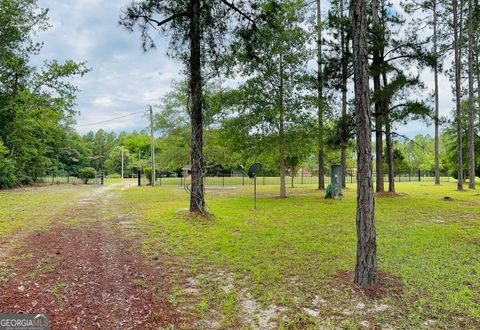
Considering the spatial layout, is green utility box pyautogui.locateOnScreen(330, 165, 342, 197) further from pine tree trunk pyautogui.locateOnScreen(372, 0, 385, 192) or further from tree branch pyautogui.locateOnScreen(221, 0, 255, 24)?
tree branch pyautogui.locateOnScreen(221, 0, 255, 24)

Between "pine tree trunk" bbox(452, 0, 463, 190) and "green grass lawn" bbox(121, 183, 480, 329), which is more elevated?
"pine tree trunk" bbox(452, 0, 463, 190)

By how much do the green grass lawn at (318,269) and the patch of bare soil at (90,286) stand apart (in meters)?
0.34

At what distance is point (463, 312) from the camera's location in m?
2.95

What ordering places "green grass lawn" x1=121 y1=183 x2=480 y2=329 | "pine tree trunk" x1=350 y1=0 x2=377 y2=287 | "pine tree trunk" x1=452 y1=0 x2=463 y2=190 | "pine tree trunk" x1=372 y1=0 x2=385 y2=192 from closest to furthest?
1. "green grass lawn" x1=121 y1=183 x2=480 y2=329
2. "pine tree trunk" x1=350 y1=0 x2=377 y2=287
3. "pine tree trunk" x1=372 y1=0 x2=385 y2=192
4. "pine tree trunk" x1=452 y1=0 x2=463 y2=190

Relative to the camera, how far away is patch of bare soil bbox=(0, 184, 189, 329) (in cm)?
278

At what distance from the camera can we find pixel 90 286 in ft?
11.2

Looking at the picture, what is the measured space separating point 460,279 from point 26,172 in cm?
2343

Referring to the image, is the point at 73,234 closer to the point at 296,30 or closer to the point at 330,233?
the point at 330,233

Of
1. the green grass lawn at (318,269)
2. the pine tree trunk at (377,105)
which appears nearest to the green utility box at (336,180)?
the pine tree trunk at (377,105)

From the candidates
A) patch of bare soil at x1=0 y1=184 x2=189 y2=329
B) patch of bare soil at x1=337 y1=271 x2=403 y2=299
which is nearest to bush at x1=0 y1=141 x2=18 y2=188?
patch of bare soil at x1=0 y1=184 x2=189 y2=329

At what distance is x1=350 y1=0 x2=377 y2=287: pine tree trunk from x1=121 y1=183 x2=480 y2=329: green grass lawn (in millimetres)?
303

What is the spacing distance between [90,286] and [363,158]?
323 cm

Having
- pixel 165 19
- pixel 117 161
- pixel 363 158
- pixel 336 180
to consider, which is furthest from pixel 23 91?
pixel 117 161

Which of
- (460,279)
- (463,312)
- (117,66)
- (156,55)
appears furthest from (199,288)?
(117,66)
